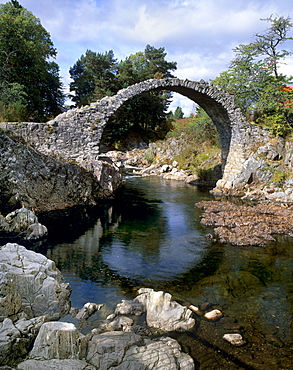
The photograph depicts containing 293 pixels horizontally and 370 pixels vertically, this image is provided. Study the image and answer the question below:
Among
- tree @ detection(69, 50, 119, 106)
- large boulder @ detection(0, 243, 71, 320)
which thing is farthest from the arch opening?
tree @ detection(69, 50, 119, 106)

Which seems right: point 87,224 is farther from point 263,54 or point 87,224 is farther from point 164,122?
point 164,122

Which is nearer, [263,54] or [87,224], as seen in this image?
[87,224]

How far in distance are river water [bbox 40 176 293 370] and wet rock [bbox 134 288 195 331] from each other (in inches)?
5.1

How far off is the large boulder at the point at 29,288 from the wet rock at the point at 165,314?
1.17 meters

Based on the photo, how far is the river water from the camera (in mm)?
3331

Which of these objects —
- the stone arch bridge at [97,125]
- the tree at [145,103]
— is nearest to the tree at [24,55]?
the stone arch bridge at [97,125]

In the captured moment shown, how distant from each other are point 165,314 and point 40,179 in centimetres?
763

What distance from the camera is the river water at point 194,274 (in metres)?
3.33

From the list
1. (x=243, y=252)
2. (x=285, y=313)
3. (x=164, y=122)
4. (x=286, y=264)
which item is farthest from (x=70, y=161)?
(x=164, y=122)

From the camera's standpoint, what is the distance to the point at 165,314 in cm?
374

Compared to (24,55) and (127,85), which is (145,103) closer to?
(127,85)

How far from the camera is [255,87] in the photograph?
48.5 ft

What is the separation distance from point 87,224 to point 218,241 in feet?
13.3

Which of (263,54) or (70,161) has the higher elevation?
(263,54)
